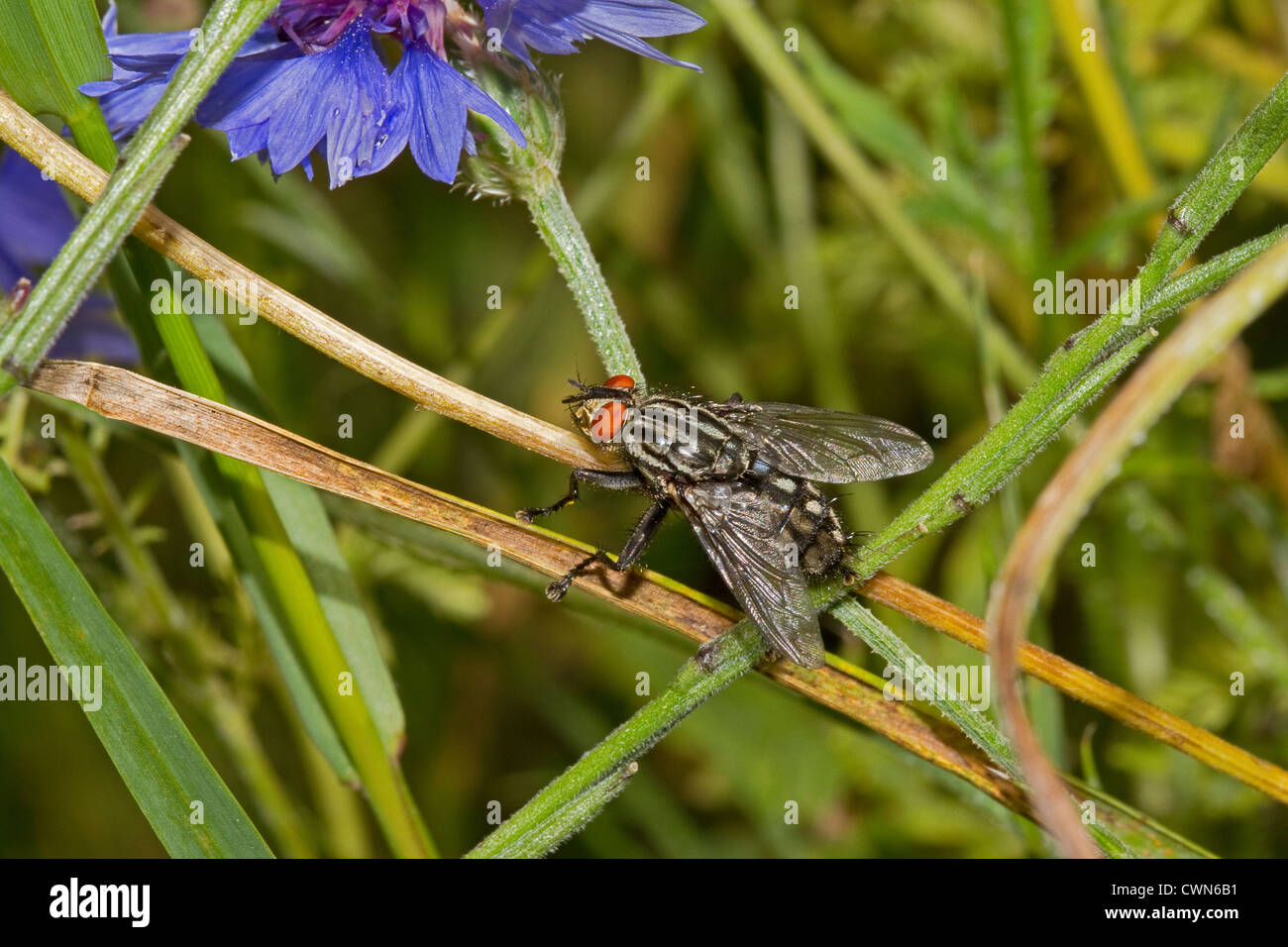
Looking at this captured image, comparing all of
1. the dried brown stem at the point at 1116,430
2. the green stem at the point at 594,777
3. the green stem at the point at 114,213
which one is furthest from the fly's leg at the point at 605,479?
the dried brown stem at the point at 1116,430

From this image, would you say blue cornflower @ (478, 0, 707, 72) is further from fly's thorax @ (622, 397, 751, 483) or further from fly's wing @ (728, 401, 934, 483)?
fly's wing @ (728, 401, 934, 483)

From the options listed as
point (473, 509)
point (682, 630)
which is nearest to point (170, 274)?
point (473, 509)

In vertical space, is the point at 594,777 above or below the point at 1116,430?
below

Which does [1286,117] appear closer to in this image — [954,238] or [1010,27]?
[1010,27]

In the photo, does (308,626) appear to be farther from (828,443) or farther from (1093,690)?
(1093,690)

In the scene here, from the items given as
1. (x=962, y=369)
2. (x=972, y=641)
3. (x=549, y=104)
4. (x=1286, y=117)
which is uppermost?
(x=962, y=369)

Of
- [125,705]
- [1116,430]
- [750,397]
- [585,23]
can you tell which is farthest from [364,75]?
[750,397]
